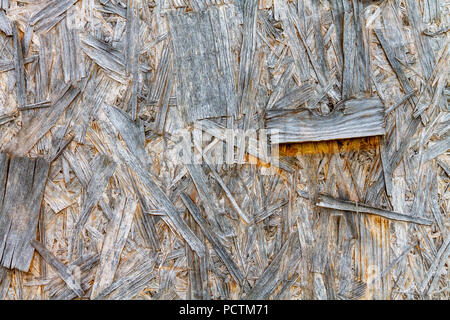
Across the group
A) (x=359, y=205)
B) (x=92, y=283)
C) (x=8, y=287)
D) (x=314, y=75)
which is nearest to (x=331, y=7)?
(x=314, y=75)

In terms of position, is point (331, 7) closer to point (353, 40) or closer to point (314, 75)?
point (353, 40)

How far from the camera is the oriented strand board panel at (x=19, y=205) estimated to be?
2670 millimetres

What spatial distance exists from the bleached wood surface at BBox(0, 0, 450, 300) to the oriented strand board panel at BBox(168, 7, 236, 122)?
0.4 inches

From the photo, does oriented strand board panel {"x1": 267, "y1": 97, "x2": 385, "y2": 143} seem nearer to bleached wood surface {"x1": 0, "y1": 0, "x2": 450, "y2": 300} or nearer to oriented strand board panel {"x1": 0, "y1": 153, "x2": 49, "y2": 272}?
bleached wood surface {"x1": 0, "y1": 0, "x2": 450, "y2": 300}

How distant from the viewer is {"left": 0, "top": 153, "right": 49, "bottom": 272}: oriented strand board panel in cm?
267

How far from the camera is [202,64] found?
8.72 ft

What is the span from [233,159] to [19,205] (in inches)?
47.7

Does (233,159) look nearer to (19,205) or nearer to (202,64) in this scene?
(202,64)

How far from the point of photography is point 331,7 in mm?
2668

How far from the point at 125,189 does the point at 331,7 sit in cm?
152

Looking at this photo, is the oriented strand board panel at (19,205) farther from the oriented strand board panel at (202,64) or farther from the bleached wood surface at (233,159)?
the oriented strand board panel at (202,64)

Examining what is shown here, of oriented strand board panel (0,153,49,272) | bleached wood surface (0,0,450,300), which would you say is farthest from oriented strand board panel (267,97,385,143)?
oriented strand board panel (0,153,49,272)

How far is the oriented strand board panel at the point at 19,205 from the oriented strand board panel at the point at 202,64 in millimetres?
896

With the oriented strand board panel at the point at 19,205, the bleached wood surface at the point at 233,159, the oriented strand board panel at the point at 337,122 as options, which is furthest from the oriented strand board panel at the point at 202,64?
the oriented strand board panel at the point at 19,205
